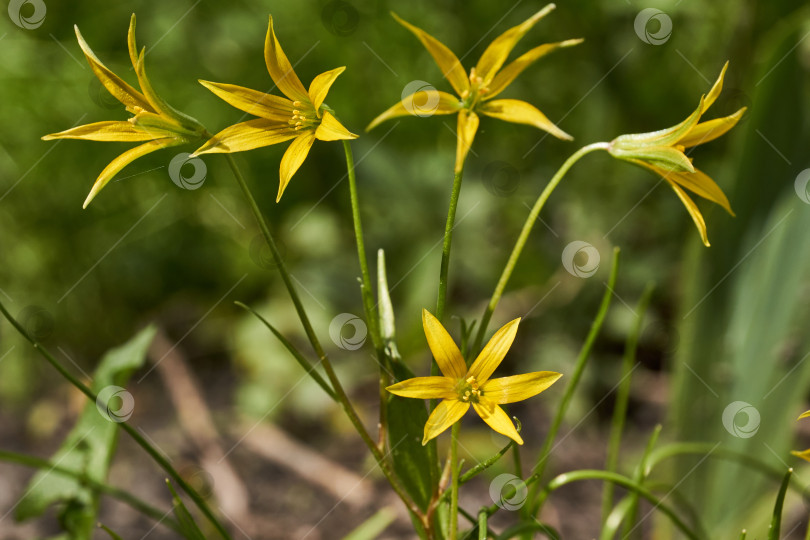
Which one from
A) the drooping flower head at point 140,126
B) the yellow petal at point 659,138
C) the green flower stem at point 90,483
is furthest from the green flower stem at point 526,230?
the green flower stem at point 90,483

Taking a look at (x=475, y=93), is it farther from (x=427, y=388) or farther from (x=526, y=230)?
(x=427, y=388)

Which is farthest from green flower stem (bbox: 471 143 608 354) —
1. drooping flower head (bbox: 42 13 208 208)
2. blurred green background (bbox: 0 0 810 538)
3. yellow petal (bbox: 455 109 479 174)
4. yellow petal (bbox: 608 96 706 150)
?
blurred green background (bbox: 0 0 810 538)

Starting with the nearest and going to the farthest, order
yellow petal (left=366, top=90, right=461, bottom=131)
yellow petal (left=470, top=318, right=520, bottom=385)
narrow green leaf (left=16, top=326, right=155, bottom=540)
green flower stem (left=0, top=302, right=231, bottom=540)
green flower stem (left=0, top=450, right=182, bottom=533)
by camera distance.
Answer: yellow petal (left=366, top=90, right=461, bottom=131), yellow petal (left=470, top=318, right=520, bottom=385), green flower stem (left=0, top=302, right=231, bottom=540), green flower stem (left=0, top=450, right=182, bottom=533), narrow green leaf (left=16, top=326, right=155, bottom=540)

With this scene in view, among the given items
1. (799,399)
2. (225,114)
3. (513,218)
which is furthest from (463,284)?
(799,399)

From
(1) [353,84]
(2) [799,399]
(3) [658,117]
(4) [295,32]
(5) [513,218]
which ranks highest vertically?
(4) [295,32]

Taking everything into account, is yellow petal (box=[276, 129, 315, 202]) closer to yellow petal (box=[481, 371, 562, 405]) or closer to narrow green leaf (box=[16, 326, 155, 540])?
yellow petal (box=[481, 371, 562, 405])

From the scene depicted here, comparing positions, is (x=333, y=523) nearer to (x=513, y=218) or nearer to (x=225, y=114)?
(x=513, y=218)

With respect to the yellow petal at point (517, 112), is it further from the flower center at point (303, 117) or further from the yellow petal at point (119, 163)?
the yellow petal at point (119, 163)
